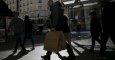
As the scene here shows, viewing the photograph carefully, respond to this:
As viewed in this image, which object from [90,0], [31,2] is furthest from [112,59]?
[31,2]

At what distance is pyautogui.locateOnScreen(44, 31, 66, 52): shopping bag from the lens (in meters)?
8.59

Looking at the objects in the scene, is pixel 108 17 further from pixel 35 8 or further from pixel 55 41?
pixel 35 8

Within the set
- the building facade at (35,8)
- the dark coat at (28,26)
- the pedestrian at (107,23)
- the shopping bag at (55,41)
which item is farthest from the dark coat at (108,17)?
the building facade at (35,8)

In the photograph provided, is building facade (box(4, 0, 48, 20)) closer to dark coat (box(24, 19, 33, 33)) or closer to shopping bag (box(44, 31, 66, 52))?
dark coat (box(24, 19, 33, 33))

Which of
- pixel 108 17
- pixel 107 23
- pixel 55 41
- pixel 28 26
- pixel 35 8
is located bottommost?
pixel 35 8

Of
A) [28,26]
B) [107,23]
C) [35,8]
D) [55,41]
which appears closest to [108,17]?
[107,23]

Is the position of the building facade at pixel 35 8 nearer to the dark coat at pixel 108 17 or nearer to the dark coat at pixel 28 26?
the dark coat at pixel 28 26

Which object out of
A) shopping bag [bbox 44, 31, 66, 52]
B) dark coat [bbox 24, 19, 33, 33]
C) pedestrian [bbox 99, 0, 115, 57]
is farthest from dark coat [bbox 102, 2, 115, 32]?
dark coat [bbox 24, 19, 33, 33]

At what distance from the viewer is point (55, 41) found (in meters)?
8.62

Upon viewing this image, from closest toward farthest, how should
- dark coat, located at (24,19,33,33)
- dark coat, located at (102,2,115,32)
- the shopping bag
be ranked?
the shopping bag
dark coat, located at (102,2,115,32)
dark coat, located at (24,19,33,33)

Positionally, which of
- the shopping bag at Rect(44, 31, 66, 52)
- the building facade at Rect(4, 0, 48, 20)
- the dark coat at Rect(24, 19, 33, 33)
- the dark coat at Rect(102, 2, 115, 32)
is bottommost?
the building facade at Rect(4, 0, 48, 20)

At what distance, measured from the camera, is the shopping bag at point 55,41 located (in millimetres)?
8586

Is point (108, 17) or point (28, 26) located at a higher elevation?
point (108, 17)

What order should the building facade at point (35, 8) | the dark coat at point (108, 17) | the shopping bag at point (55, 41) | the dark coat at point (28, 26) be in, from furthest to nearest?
the building facade at point (35, 8)
the dark coat at point (28, 26)
the dark coat at point (108, 17)
the shopping bag at point (55, 41)
